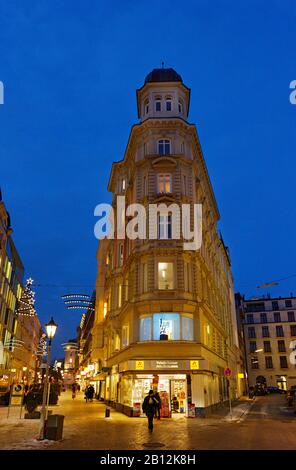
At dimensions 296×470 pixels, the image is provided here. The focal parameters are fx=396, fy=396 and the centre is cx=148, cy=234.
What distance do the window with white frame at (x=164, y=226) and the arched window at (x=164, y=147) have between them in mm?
5867

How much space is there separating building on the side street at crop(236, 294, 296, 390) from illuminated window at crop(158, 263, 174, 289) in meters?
66.2

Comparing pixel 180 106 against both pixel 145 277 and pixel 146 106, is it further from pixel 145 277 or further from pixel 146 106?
pixel 145 277

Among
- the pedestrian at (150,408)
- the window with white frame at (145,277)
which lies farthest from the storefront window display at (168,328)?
the pedestrian at (150,408)

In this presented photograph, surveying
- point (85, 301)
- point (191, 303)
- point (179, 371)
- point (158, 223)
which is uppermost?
point (158, 223)

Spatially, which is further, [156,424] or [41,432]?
[156,424]

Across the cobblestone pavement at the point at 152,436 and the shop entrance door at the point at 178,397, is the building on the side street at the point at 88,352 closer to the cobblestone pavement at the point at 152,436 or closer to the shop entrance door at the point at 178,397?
the shop entrance door at the point at 178,397

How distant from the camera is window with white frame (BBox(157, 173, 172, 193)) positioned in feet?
103

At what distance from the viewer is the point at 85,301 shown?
42.4 metres

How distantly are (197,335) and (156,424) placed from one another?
25.5 feet

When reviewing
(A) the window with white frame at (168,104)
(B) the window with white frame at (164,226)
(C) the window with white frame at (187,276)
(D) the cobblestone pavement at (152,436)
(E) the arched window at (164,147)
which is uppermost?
(A) the window with white frame at (168,104)

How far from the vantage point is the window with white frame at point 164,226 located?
2970cm

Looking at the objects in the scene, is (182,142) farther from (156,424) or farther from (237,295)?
(237,295)
